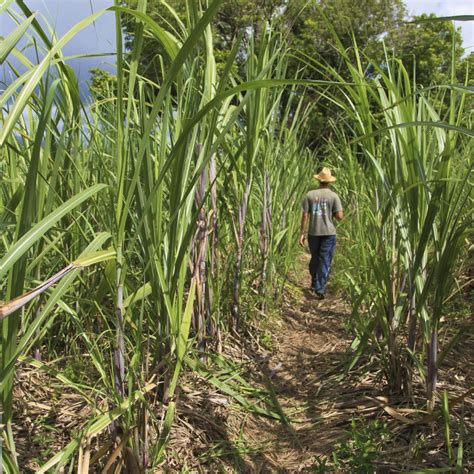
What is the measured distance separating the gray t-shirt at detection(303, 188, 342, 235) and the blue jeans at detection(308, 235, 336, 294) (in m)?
0.05

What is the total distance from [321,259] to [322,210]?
1.27ft

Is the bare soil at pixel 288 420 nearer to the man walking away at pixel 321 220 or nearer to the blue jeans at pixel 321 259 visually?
the blue jeans at pixel 321 259

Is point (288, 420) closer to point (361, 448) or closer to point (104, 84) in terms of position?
point (361, 448)

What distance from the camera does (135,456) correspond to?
914mm

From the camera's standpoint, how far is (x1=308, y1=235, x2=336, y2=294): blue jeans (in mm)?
3379

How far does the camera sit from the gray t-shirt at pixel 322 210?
357cm

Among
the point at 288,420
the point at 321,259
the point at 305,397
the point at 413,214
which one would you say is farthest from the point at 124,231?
the point at 321,259

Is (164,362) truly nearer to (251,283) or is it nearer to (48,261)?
(48,261)

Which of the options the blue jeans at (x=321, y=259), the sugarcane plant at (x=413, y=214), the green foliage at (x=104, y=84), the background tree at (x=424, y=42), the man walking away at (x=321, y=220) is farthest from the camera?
the man walking away at (x=321, y=220)

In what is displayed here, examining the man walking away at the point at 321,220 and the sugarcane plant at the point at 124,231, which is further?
the man walking away at the point at 321,220

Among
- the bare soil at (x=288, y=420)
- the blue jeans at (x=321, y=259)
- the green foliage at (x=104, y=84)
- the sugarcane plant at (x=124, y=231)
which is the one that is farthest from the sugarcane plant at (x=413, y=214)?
the blue jeans at (x=321, y=259)

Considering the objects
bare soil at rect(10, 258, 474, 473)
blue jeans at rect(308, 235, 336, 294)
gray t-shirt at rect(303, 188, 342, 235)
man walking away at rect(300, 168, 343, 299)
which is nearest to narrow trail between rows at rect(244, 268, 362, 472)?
bare soil at rect(10, 258, 474, 473)

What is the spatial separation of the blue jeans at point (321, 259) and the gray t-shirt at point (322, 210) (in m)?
0.05

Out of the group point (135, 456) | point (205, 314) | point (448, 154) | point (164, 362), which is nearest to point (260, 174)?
point (205, 314)
